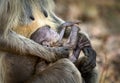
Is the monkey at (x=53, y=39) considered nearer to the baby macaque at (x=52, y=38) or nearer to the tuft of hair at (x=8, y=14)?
the baby macaque at (x=52, y=38)

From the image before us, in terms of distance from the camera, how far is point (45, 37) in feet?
23.0

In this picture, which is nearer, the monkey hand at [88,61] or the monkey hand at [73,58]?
the monkey hand at [73,58]

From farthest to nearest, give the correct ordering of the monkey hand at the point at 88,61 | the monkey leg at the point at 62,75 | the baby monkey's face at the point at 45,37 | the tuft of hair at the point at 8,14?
the monkey hand at the point at 88,61 → the baby monkey's face at the point at 45,37 → the monkey leg at the point at 62,75 → the tuft of hair at the point at 8,14

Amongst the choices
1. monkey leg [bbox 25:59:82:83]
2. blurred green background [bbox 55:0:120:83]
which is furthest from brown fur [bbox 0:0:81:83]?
blurred green background [bbox 55:0:120:83]

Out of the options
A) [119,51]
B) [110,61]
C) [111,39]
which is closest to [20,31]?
[110,61]

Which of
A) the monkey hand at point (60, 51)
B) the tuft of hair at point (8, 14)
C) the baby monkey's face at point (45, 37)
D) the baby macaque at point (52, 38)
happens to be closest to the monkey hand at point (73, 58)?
the baby macaque at point (52, 38)

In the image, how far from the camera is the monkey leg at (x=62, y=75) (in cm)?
677

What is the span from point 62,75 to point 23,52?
488mm

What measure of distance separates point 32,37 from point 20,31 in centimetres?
16

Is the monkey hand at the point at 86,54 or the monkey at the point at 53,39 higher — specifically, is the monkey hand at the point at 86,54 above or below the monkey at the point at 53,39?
below

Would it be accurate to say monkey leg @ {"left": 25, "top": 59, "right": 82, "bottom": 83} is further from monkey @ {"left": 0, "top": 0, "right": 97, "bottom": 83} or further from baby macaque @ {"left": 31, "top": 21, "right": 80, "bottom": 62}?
baby macaque @ {"left": 31, "top": 21, "right": 80, "bottom": 62}

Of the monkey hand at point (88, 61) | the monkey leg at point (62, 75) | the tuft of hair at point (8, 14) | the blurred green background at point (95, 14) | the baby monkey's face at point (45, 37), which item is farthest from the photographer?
the blurred green background at point (95, 14)

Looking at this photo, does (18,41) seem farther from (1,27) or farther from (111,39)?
(111,39)

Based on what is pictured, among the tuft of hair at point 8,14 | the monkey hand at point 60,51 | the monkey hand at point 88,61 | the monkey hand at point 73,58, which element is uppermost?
the tuft of hair at point 8,14
